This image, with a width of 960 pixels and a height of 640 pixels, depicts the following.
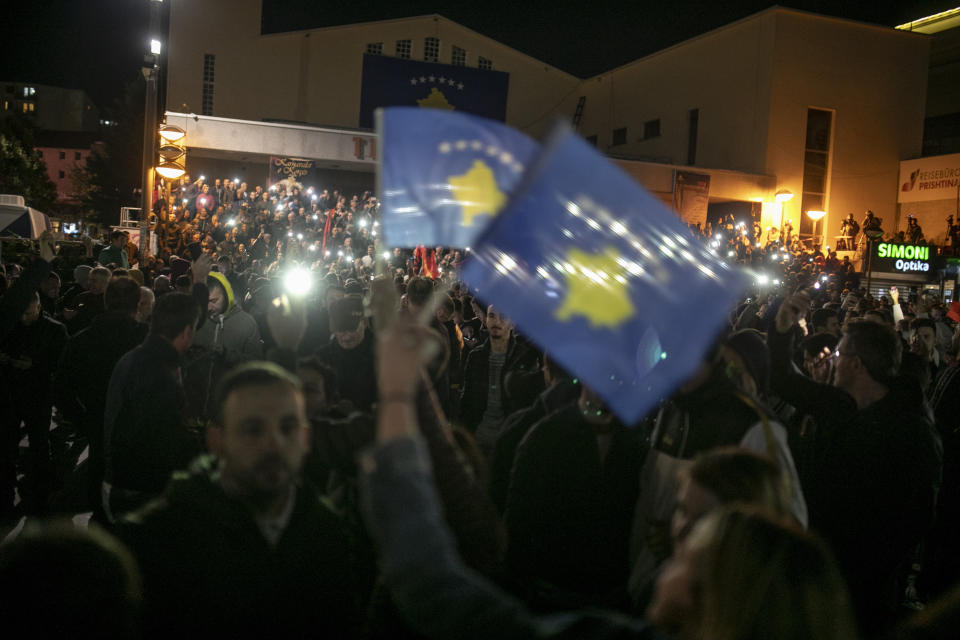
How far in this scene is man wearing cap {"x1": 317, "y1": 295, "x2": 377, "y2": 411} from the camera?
4672 millimetres

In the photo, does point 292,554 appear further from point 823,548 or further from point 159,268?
point 159,268

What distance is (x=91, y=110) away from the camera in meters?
130

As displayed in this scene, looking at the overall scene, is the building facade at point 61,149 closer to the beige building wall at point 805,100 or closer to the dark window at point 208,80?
the dark window at point 208,80

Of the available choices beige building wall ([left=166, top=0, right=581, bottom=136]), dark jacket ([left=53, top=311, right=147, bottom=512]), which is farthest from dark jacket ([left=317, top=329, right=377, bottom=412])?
beige building wall ([left=166, top=0, right=581, bottom=136])

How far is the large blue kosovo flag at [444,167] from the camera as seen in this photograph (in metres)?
2.54

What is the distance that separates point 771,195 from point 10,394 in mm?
28183

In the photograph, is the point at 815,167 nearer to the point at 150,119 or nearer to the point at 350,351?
the point at 150,119

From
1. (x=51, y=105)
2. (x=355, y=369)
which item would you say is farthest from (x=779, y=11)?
(x=51, y=105)

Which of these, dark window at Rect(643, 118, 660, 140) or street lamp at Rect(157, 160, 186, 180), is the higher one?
dark window at Rect(643, 118, 660, 140)

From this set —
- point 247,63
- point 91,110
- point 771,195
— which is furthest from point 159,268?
point 91,110

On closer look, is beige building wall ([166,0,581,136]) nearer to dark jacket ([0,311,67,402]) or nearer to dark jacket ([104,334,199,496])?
dark jacket ([0,311,67,402])

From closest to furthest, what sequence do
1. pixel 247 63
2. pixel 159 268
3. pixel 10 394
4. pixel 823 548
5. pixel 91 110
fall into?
pixel 823 548 → pixel 10 394 → pixel 159 268 → pixel 247 63 → pixel 91 110

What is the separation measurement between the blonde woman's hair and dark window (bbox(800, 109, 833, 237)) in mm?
30812

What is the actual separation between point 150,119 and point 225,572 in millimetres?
14040
